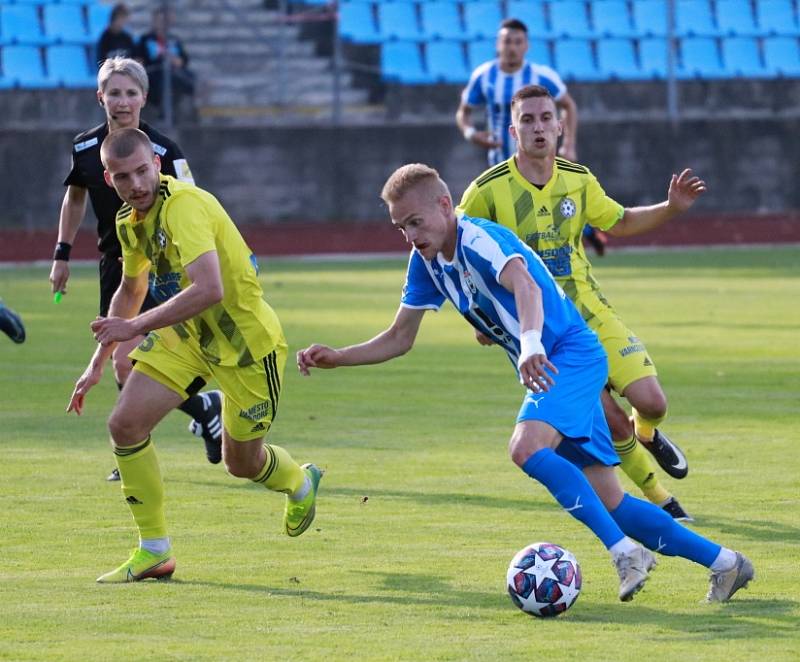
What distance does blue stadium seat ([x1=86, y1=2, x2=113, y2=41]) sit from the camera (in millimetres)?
26406

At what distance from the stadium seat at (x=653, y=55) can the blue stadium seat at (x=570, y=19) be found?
895 mm

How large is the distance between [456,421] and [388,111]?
1581 cm

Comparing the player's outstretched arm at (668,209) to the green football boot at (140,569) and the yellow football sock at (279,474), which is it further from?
the green football boot at (140,569)

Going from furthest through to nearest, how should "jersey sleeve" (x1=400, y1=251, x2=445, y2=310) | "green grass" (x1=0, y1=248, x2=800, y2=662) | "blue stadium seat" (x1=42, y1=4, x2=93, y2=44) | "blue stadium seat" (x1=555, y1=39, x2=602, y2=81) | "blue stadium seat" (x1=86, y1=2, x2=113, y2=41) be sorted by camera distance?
"blue stadium seat" (x1=555, y1=39, x2=602, y2=81), "blue stadium seat" (x1=86, y1=2, x2=113, y2=41), "blue stadium seat" (x1=42, y1=4, x2=93, y2=44), "jersey sleeve" (x1=400, y1=251, x2=445, y2=310), "green grass" (x1=0, y1=248, x2=800, y2=662)

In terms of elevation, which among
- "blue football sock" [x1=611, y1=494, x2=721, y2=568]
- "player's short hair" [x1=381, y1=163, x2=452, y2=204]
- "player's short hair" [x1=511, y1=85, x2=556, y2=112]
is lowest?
"blue football sock" [x1=611, y1=494, x2=721, y2=568]

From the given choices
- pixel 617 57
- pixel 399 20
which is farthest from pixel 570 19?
pixel 399 20

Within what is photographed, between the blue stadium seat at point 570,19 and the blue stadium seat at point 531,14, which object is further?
the blue stadium seat at point 570,19

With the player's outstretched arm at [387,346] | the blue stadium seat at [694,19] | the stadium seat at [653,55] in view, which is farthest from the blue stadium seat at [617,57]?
the player's outstretched arm at [387,346]

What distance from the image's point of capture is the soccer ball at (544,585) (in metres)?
5.77

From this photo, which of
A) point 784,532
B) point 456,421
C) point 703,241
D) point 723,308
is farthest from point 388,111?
point 784,532

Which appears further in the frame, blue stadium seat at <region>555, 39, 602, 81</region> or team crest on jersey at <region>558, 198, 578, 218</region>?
blue stadium seat at <region>555, 39, 602, 81</region>

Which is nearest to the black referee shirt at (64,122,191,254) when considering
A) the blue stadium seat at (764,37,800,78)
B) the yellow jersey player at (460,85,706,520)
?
the yellow jersey player at (460,85,706,520)

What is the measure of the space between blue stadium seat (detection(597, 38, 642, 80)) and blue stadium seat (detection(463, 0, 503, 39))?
5.74 ft

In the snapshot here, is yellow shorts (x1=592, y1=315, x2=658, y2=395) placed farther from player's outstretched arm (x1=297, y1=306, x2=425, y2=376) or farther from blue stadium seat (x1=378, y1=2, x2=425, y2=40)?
blue stadium seat (x1=378, y1=2, x2=425, y2=40)
